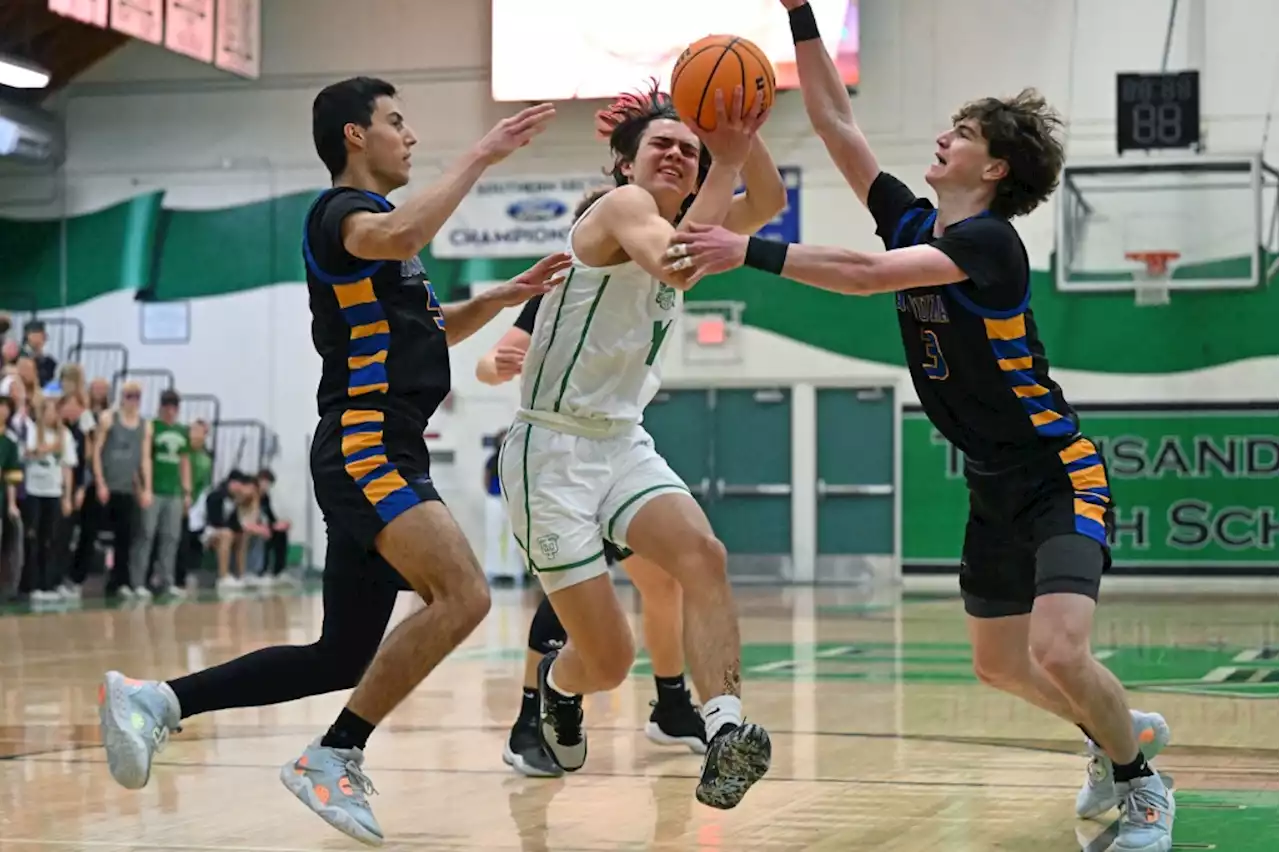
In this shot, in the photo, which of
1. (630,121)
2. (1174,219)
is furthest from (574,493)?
(1174,219)

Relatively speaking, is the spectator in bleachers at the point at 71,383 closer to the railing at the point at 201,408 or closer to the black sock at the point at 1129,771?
the railing at the point at 201,408

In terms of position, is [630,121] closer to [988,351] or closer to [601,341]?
[601,341]

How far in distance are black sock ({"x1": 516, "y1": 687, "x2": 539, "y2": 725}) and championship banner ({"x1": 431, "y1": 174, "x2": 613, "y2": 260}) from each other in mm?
14598

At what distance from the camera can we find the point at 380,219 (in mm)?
4664

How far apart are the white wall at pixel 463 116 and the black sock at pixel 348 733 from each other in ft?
51.4

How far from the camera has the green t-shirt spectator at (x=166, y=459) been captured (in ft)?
57.1

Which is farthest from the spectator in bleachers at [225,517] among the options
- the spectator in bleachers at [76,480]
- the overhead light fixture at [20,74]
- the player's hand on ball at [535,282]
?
the player's hand on ball at [535,282]

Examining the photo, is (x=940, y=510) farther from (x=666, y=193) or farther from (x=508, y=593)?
(x=666, y=193)

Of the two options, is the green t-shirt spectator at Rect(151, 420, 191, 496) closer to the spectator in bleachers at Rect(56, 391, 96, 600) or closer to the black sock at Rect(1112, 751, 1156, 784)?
the spectator in bleachers at Rect(56, 391, 96, 600)

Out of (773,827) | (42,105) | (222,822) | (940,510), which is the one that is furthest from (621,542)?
(42,105)

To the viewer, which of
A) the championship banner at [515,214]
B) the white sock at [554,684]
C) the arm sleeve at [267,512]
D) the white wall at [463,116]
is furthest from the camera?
the championship banner at [515,214]

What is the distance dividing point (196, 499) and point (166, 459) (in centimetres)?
125

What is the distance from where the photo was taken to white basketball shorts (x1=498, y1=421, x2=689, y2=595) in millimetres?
5121

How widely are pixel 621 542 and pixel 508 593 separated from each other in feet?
43.3
